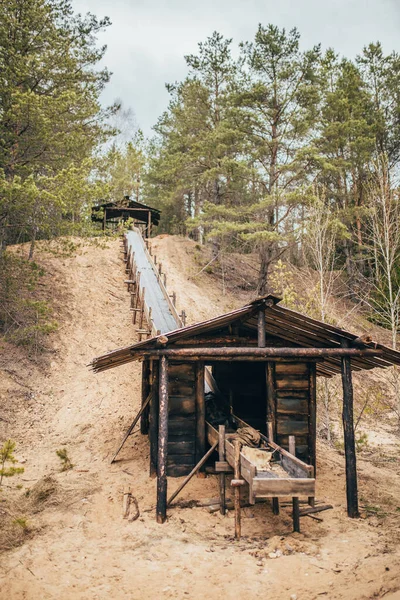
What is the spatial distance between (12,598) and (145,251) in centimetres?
2070

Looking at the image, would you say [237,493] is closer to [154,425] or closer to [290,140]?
[154,425]

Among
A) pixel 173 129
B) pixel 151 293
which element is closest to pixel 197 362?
pixel 151 293

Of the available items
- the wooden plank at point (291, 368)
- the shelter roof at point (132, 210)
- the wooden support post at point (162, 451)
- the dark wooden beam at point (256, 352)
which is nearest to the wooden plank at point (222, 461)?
the wooden support post at point (162, 451)

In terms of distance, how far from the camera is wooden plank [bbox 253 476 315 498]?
6.06 m

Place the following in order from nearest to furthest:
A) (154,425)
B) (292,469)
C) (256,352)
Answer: (292,469), (256,352), (154,425)

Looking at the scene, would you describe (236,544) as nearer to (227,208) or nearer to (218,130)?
(227,208)

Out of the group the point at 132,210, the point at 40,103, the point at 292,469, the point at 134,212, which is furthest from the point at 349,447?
the point at 134,212

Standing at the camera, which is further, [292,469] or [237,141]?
[237,141]

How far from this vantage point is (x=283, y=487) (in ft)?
19.9

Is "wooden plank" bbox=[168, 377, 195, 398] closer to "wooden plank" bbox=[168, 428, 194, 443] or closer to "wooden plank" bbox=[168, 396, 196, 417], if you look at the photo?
"wooden plank" bbox=[168, 396, 196, 417]

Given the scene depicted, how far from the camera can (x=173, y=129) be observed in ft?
104

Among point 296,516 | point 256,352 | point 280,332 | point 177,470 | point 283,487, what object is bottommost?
point 177,470

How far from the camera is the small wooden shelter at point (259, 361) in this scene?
823cm

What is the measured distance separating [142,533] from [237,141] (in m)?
19.4
